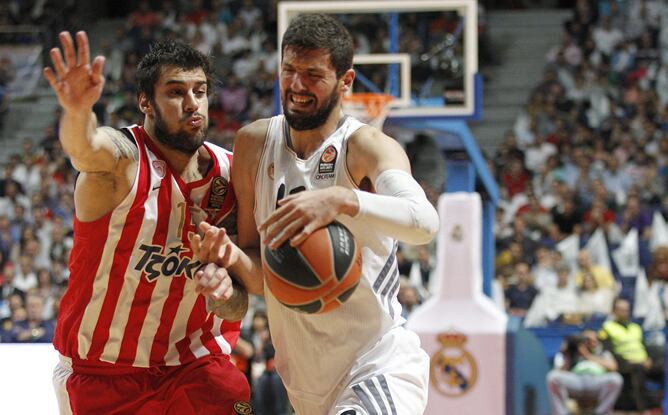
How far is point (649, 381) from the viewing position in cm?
1029

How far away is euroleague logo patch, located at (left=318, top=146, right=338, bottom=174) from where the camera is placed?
404 cm

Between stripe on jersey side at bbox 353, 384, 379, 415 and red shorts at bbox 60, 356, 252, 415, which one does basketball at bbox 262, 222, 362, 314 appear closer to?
stripe on jersey side at bbox 353, 384, 379, 415

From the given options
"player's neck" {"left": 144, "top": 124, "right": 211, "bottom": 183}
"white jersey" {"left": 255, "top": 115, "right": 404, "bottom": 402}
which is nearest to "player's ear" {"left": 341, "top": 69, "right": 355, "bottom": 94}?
"white jersey" {"left": 255, "top": 115, "right": 404, "bottom": 402}

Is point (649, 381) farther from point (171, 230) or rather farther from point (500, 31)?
point (500, 31)

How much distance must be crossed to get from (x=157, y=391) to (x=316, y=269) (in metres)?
1.17

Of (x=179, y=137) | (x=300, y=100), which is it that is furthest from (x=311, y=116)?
(x=179, y=137)

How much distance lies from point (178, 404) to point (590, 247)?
918 cm

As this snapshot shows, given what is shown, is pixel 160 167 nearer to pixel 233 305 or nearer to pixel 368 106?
pixel 233 305

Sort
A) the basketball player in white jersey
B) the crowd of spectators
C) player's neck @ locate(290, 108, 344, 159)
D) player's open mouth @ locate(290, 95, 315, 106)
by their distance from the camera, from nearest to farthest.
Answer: the basketball player in white jersey < player's open mouth @ locate(290, 95, 315, 106) < player's neck @ locate(290, 108, 344, 159) < the crowd of spectators

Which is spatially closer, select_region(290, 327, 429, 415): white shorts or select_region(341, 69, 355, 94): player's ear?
select_region(290, 327, 429, 415): white shorts

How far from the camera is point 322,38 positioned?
157 inches

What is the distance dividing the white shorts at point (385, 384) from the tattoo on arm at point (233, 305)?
1.32 feet

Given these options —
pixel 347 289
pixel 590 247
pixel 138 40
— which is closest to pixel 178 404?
pixel 347 289

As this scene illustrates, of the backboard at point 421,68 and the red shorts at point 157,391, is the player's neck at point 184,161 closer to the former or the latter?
the red shorts at point 157,391
